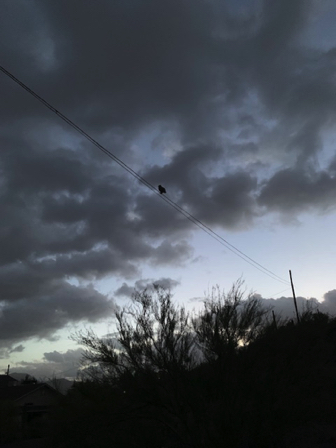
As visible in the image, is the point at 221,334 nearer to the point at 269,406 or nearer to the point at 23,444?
the point at 269,406

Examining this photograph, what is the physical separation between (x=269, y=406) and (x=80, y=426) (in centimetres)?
775

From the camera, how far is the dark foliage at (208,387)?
15.1 metres

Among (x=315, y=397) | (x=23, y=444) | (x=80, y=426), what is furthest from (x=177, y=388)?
(x=23, y=444)

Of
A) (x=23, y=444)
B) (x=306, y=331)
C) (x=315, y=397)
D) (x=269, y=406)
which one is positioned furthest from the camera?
(x=23, y=444)

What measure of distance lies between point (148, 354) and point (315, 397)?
7.03m

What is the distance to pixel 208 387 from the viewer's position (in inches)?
622

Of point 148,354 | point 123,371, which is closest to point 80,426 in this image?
point 123,371

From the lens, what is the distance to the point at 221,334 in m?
16.8

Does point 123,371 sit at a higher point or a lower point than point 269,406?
higher

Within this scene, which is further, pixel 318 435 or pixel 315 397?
pixel 318 435

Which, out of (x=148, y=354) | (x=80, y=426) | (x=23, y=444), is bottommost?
(x=23, y=444)

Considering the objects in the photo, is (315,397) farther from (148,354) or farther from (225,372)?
(148,354)

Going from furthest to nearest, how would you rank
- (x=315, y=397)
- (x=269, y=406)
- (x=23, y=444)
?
1. (x=23, y=444)
2. (x=315, y=397)
3. (x=269, y=406)

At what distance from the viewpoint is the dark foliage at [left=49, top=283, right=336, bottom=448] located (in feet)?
49.6
